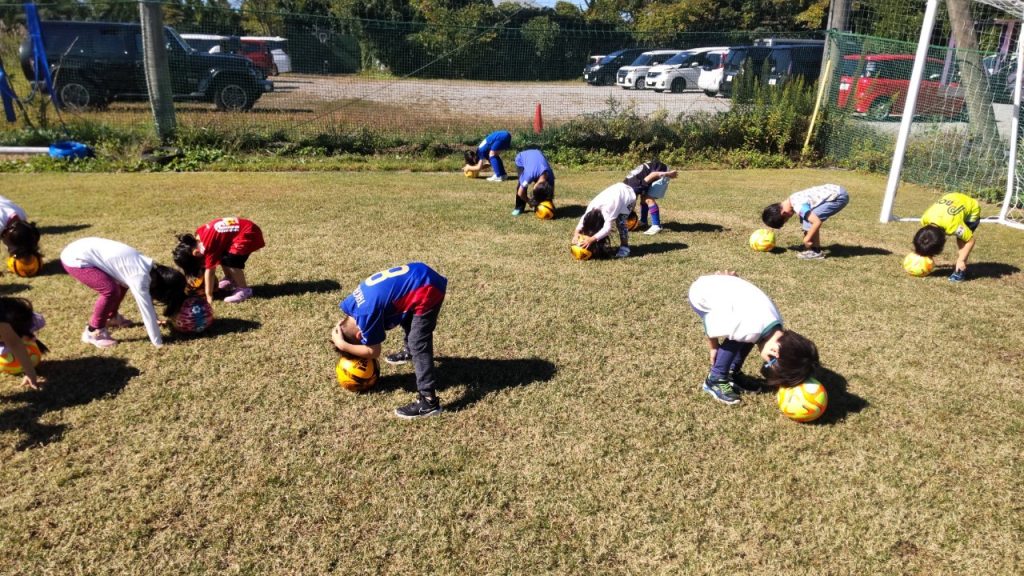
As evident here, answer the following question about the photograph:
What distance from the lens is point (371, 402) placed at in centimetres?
476

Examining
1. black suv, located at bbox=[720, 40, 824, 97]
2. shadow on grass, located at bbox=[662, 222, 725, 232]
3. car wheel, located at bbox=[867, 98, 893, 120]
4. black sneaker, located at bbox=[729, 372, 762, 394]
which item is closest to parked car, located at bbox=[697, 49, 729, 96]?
black suv, located at bbox=[720, 40, 824, 97]

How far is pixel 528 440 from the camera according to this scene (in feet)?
14.3

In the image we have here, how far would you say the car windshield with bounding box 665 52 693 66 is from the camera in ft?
54.8

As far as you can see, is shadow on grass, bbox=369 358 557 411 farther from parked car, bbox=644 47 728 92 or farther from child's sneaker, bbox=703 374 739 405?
parked car, bbox=644 47 728 92

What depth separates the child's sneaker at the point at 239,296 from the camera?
6.40 m

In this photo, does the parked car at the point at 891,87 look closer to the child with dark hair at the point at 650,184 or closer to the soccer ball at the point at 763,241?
the soccer ball at the point at 763,241

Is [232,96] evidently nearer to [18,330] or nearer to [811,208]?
[18,330]

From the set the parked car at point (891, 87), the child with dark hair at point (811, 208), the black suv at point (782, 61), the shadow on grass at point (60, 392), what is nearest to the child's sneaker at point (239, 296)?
the shadow on grass at point (60, 392)

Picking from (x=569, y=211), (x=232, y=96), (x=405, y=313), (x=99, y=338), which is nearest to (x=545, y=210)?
(x=569, y=211)

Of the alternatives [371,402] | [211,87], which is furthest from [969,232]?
[211,87]

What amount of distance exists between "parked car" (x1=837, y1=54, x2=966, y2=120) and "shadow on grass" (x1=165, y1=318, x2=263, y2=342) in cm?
1332

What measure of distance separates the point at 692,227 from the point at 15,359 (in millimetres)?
8024

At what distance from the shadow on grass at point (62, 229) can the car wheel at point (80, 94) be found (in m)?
6.02

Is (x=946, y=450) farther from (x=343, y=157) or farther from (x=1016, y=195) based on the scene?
(x=343, y=157)
